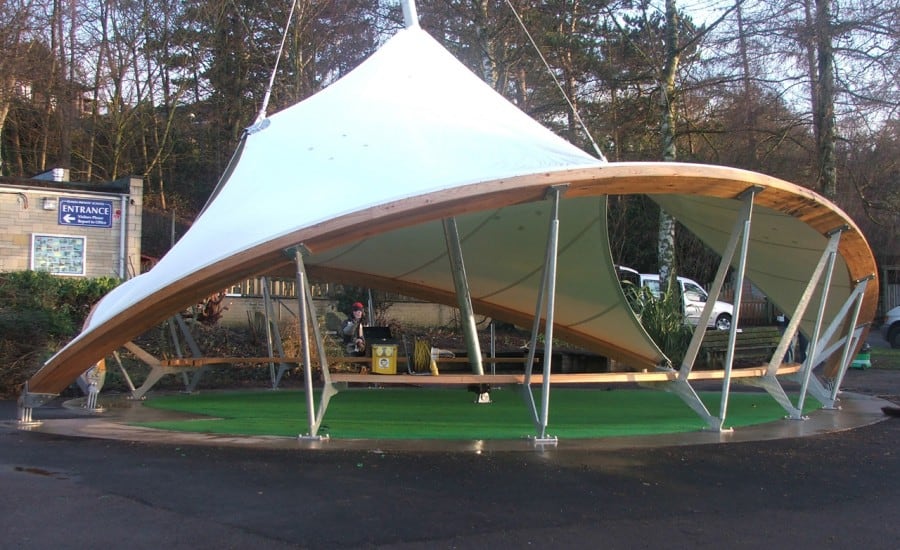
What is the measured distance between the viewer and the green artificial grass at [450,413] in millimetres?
7762

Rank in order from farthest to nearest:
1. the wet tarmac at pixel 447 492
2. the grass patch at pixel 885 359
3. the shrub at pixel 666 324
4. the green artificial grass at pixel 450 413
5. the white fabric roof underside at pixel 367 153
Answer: the grass patch at pixel 885 359, the shrub at pixel 666 324, the green artificial grass at pixel 450 413, the white fabric roof underside at pixel 367 153, the wet tarmac at pixel 447 492

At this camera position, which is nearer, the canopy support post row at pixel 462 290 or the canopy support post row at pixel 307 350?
the canopy support post row at pixel 307 350

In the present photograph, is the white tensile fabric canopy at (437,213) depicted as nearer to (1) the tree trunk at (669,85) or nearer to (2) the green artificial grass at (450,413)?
(2) the green artificial grass at (450,413)

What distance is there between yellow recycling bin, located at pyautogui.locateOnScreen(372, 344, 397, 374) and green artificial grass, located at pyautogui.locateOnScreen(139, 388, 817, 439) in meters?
0.52

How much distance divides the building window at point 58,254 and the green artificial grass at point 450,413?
8.68 m

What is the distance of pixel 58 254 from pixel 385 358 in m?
12.1

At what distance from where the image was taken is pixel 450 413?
9430mm

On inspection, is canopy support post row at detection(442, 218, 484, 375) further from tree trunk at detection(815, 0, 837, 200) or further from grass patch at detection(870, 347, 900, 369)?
grass patch at detection(870, 347, 900, 369)

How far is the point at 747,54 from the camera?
16859 mm

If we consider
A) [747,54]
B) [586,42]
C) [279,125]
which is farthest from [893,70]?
[279,125]

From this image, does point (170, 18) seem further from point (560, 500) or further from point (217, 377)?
point (560, 500)

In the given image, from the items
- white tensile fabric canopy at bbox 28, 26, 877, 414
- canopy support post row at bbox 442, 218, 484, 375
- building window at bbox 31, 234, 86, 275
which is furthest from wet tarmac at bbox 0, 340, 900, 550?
building window at bbox 31, 234, 86, 275

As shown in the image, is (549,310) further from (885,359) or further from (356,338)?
(885,359)

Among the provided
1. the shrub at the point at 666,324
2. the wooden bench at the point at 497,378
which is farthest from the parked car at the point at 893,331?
the wooden bench at the point at 497,378
